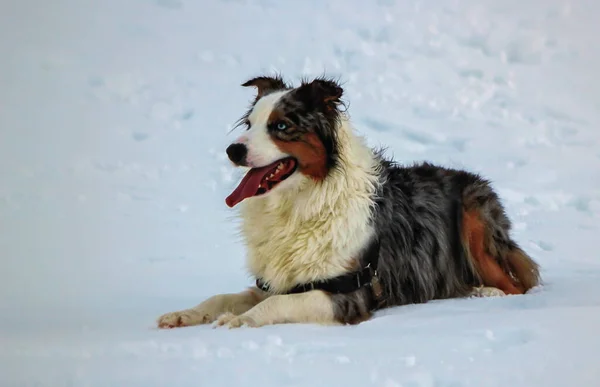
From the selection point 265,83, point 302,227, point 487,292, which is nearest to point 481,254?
point 487,292

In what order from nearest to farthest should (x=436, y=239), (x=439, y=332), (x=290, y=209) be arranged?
(x=439, y=332) → (x=290, y=209) → (x=436, y=239)

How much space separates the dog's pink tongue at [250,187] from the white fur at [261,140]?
0.25 ft

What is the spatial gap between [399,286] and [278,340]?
109 cm

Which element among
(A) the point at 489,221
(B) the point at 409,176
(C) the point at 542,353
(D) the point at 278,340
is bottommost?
(C) the point at 542,353

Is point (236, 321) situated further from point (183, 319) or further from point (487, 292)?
point (487, 292)

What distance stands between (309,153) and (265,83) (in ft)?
1.90

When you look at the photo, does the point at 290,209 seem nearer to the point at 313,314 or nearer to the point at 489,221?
the point at 313,314

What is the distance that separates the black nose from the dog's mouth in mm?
171

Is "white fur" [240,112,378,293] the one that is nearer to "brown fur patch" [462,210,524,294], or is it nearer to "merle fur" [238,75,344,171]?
"merle fur" [238,75,344,171]

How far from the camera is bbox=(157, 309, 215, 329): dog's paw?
358cm

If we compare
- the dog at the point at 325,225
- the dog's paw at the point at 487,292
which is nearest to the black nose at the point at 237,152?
the dog at the point at 325,225

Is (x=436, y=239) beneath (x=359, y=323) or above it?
above

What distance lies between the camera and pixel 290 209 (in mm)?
3852

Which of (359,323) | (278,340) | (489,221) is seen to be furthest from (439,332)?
(489,221)
